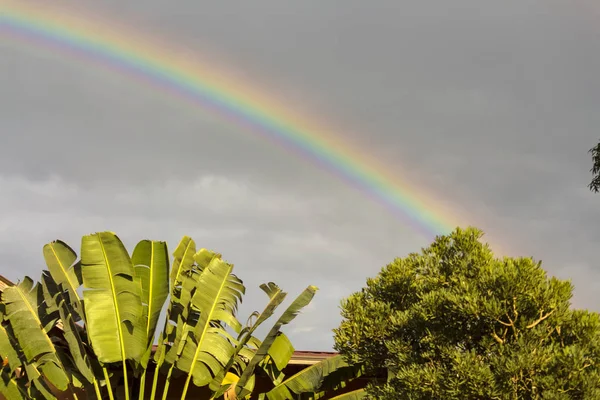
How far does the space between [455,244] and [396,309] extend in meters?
1.97

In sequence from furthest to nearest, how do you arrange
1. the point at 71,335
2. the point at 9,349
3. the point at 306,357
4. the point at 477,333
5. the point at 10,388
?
the point at 306,357 < the point at 10,388 < the point at 9,349 < the point at 71,335 < the point at 477,333

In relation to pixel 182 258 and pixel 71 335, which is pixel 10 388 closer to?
pixel 71 335

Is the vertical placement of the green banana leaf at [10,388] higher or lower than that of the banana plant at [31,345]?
lower

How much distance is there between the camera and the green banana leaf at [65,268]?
458 inches

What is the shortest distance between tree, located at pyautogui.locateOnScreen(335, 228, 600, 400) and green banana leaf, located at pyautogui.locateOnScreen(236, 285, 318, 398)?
1.48m

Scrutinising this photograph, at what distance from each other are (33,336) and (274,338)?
5.11 m

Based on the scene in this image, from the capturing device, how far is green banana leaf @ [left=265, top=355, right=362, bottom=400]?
13055 millimetres

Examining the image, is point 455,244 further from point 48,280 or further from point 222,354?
point 48,280

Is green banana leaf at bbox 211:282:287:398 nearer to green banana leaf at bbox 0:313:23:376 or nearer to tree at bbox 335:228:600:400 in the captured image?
tree at bbox 335:228:600:400

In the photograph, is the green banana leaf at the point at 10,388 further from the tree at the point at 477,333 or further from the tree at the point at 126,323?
the tree at the point at 477,333

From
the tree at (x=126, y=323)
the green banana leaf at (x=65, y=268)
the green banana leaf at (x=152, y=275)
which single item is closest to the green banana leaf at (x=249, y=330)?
the tree at (x=126, y=323)

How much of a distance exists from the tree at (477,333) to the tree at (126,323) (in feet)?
8.13

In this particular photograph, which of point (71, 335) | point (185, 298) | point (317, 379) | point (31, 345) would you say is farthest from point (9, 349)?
point (317, 379)

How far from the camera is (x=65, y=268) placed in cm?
1198
